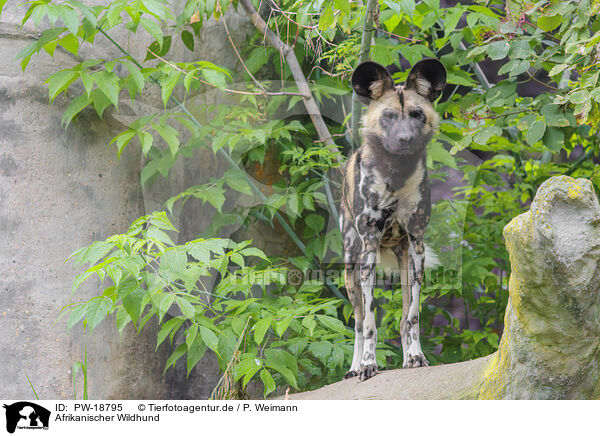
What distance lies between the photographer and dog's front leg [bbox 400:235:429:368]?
7.56 feet

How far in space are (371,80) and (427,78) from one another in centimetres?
20

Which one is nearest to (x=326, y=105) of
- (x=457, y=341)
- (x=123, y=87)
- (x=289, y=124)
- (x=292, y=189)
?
(x=289, y=124)

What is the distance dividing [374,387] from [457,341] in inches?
45.0

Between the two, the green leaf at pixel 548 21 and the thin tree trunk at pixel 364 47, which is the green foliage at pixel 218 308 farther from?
the green leaf at pixel 548 21

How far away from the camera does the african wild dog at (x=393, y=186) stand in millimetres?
2203

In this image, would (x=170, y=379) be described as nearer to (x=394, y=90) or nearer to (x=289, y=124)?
(x=289, y=124)

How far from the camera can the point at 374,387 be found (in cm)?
219

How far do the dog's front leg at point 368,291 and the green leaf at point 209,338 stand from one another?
584 millimetres

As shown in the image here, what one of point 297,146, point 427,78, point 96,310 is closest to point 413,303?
point 427,78

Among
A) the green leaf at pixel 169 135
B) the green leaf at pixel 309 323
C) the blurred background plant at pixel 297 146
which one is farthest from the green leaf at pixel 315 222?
the green leaf at pixel 309 323

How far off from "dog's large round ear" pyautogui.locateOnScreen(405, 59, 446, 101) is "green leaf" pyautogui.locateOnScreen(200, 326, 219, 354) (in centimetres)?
122

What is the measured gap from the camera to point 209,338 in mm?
2416

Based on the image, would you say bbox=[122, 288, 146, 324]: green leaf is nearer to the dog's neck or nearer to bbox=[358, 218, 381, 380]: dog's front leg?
bbox=[358, 218, 381, 380]: dog's front leg

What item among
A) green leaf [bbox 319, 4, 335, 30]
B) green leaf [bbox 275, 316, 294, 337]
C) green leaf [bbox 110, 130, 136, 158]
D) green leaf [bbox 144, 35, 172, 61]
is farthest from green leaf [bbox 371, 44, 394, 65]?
green leaf [bbox 275, 316, 294, 337]
